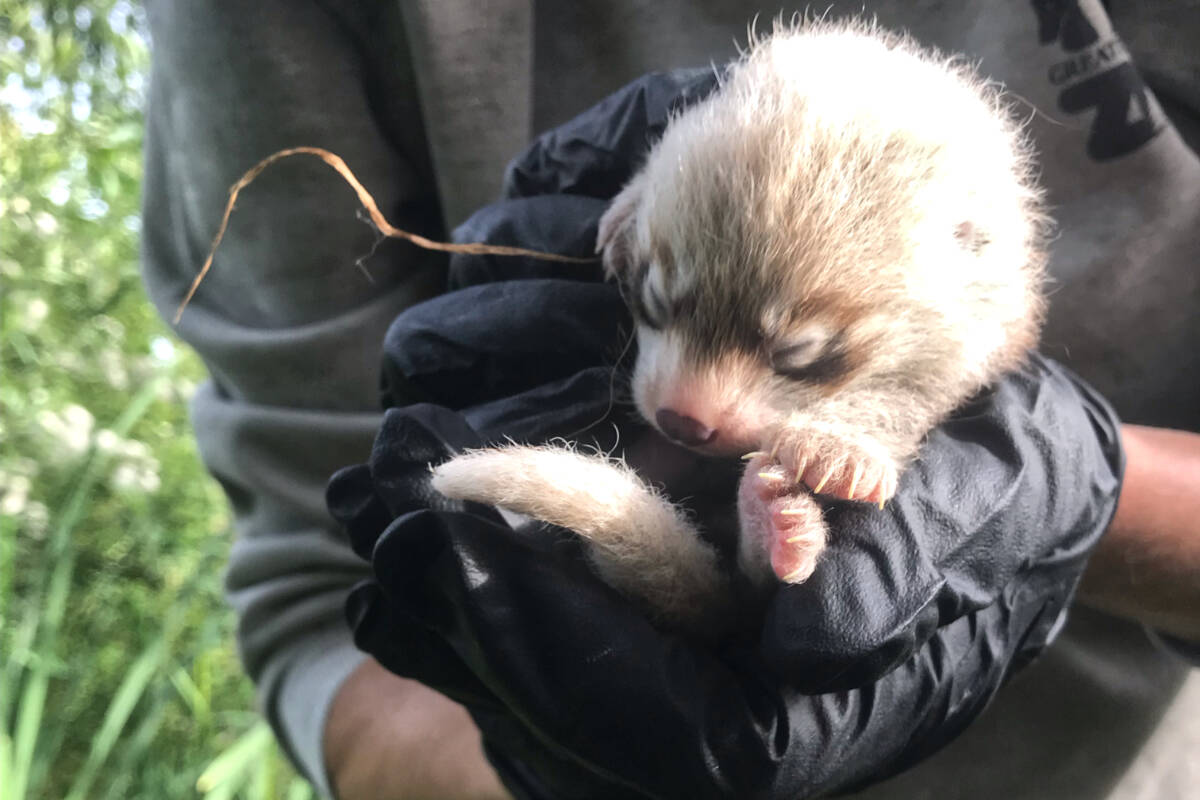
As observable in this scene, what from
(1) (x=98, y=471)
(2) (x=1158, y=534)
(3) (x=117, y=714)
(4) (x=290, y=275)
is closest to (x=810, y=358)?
(2) (x=1158, y=534)

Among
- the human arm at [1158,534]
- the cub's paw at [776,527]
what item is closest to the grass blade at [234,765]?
the cub's paw at [776,527]

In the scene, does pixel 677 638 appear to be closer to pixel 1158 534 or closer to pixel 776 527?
pixel 776 527

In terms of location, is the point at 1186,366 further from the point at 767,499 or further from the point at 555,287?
the point at 555,287

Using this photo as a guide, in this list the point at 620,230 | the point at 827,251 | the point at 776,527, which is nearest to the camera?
the point at 776,527

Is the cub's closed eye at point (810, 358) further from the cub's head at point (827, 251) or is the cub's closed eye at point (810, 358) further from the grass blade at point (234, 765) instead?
the grass blade at point (234, 765)

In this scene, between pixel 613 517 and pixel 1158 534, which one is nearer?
pixel 613 517

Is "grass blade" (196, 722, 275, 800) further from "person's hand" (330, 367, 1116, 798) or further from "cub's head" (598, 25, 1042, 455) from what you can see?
"cub's head" (598, 25, 1042, 455)
